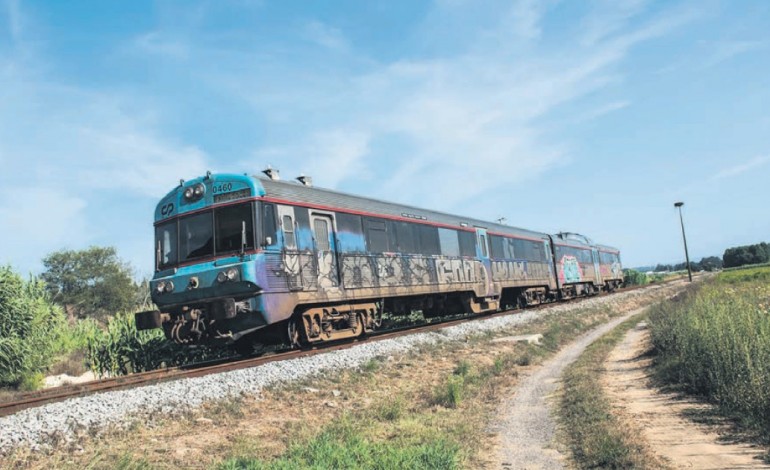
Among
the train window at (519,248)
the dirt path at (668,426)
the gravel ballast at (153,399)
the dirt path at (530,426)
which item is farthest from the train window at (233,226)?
the train window at (519,248)

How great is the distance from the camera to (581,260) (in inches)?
1337

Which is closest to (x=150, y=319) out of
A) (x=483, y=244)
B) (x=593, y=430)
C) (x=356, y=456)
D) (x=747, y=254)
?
(x=356, y=456)

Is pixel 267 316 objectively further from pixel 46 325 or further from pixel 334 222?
pixel 46 325

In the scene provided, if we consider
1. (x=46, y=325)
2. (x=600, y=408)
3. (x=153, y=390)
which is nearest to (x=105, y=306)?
(x=46, y=325)

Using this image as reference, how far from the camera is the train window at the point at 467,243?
19281mm

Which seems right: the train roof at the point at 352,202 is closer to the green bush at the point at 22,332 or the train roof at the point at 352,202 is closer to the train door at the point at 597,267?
the green bush at the point at 22,332

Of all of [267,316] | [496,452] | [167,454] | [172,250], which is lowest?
[496,452]

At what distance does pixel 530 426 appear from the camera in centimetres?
761

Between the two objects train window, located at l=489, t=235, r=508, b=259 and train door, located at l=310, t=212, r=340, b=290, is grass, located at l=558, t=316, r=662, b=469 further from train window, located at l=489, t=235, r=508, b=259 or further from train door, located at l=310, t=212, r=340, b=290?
train window, located at l=489, t=235, r=508, b=259

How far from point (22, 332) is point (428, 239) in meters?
11.4

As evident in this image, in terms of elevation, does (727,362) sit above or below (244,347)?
below

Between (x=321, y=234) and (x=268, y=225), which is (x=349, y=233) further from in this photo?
(x=268, y=225)

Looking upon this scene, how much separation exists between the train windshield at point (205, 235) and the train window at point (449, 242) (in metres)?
8.30

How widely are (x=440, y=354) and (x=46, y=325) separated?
1032 cm
